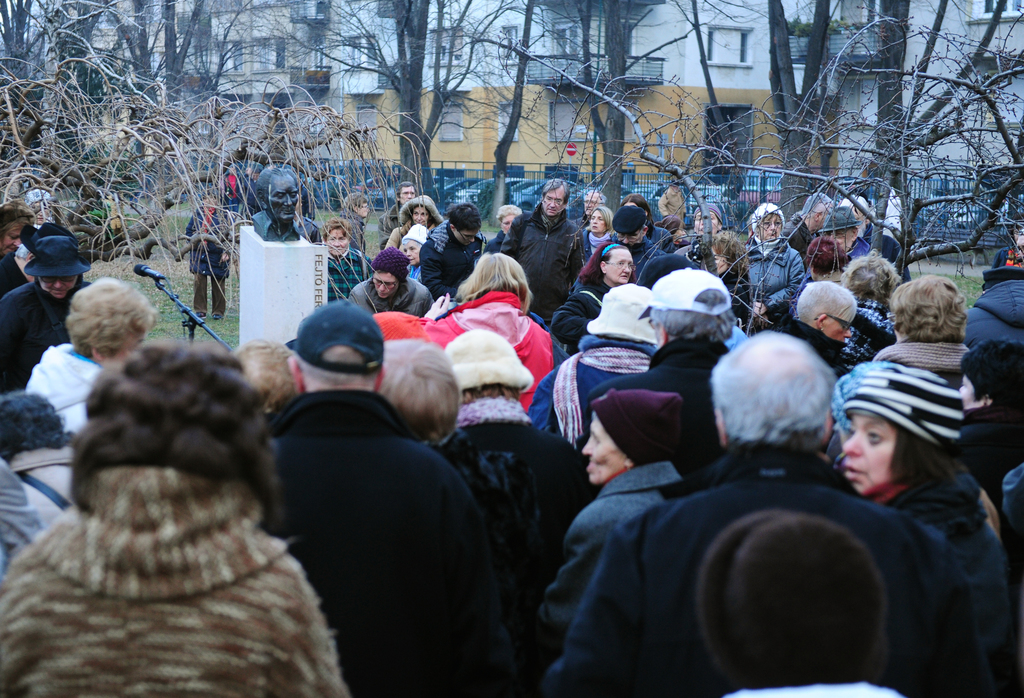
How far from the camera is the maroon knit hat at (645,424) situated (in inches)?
111

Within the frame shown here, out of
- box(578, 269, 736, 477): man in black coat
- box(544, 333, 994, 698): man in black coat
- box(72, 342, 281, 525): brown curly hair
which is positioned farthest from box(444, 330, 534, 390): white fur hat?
box(72, 342, 281, 525): brown curly hair

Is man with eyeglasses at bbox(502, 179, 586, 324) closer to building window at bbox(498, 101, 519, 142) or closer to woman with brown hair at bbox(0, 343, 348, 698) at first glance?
woman with brown hair at bbox(0, 343, 348, 698)

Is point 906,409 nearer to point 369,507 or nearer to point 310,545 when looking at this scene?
point 369,507

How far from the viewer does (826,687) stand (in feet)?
4.74

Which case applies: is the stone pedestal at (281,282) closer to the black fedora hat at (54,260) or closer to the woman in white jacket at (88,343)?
the black fedora hat at (54,260)

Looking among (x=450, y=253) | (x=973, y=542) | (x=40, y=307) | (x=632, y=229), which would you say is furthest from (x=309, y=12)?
(x=973, y=542)

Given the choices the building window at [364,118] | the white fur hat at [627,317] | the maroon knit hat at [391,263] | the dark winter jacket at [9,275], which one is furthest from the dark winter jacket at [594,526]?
the building window at [364,118]

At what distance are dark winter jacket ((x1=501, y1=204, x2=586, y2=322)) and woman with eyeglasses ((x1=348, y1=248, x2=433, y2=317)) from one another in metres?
1.53

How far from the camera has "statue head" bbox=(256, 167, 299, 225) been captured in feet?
20.7

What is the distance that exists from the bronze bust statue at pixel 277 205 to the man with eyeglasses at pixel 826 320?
345 centimetres

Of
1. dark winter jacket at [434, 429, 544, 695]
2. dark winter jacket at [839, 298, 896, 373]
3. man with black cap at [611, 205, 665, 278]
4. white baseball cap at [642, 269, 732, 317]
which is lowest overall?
dark winter jacket at [434, 429, 544, 695]

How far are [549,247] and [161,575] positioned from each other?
6.53 metres

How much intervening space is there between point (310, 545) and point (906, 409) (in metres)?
1.60

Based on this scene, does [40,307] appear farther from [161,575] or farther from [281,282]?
[161,575]
